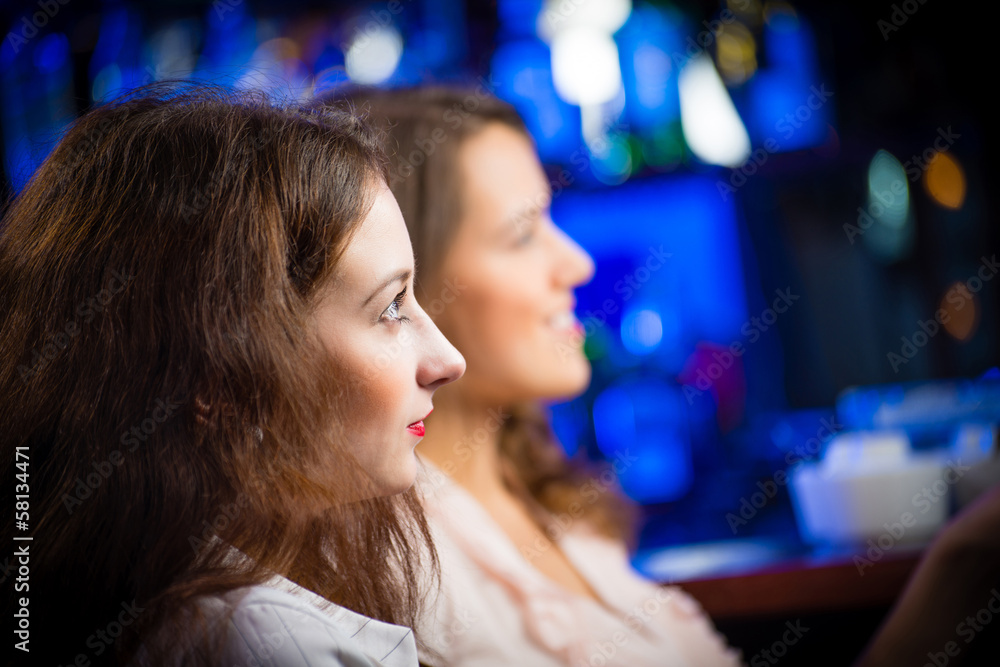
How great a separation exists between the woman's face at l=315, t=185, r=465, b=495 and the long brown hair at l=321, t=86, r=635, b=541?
38cm

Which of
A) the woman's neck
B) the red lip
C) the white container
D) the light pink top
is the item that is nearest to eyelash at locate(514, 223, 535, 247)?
the woman's neck

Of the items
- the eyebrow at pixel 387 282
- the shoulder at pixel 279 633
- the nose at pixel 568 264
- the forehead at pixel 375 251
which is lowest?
the shoulder at pixel 279 633

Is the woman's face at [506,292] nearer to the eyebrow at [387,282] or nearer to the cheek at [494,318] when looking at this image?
the cheek at [494,318]

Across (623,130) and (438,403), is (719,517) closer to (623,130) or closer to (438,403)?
(623,130)

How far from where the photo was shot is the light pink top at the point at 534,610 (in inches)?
42.8

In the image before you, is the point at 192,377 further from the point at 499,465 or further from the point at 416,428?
the point at 499,465

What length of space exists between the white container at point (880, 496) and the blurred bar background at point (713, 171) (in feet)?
4.20

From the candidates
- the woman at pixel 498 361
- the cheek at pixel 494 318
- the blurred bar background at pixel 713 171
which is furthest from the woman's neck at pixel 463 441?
the blurred bar background at pixel 713 171

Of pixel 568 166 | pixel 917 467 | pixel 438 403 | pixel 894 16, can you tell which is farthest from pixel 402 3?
pixel 917 467

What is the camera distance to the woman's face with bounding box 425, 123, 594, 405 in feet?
4.07

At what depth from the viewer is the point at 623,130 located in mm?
2957

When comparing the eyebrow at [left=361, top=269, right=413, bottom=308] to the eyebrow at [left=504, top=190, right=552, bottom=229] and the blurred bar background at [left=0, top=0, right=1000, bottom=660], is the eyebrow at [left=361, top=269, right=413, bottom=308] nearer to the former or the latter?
the eyebrow at [left=504, top=190, right=552, bottom=229]

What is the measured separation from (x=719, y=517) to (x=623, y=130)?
4.99 feet

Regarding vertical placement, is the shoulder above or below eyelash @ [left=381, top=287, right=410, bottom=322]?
below
